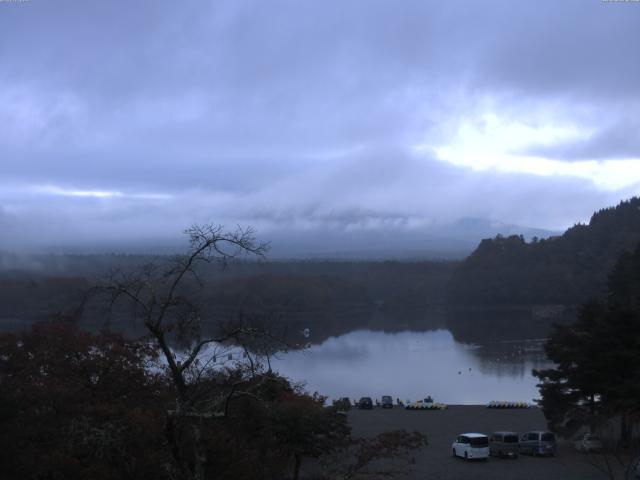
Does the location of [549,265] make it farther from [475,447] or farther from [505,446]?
[475,447]

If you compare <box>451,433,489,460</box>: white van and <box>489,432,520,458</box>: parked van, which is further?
<box>489,432,520,458</box>: parked van

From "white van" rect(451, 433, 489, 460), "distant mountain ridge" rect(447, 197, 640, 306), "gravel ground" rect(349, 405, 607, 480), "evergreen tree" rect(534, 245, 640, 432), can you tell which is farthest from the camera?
"distant mountain ridge" rect(447, 197, 640, 306)

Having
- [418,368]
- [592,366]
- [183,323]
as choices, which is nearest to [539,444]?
[592,366]

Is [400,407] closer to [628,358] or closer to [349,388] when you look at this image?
[349,388]

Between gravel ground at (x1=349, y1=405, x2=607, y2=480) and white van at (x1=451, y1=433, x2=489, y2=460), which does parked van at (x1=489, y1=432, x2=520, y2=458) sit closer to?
gravel ground at (x1=349, y1=405, x2=607, y2=480)

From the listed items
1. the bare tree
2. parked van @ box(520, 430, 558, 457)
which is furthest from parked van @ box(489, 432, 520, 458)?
the bare tree

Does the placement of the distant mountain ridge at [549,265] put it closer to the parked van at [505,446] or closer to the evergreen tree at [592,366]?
the evergreen tree at [592,366]

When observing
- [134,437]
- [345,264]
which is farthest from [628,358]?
[345,264]
